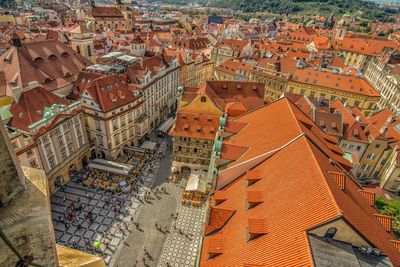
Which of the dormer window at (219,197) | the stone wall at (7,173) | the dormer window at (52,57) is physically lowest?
the dormer window at (219,197)

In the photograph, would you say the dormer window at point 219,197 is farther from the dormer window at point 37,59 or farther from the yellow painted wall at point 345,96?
the yellow painted wall at point 345,96

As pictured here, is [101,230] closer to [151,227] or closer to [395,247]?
[151,227]

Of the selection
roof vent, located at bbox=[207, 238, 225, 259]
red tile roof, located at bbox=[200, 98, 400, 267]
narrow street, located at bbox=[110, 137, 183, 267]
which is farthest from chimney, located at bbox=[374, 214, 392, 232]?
narrow street, located at bbox=[110, 137, 183, 267]

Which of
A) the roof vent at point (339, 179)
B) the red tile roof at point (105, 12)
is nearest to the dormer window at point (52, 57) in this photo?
the roof vent at point (339, 179)

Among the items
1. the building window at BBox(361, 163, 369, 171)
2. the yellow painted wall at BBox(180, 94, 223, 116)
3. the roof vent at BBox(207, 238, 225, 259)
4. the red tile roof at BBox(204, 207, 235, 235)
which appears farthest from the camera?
the building window at BBox(361, 163, 369, 171)

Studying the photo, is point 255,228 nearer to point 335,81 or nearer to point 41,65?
point 41,65

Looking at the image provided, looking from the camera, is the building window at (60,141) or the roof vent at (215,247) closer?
the roof vent at (215,247)

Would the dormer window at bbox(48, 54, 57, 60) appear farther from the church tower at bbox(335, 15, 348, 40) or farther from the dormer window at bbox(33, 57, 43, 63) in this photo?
the church tower at bbox(335, 15, 348, 40)

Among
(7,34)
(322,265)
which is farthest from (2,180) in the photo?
(7,34)

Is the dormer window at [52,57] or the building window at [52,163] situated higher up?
the dormer window at [52,57]

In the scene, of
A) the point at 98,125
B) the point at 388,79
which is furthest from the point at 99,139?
the point at 388,79

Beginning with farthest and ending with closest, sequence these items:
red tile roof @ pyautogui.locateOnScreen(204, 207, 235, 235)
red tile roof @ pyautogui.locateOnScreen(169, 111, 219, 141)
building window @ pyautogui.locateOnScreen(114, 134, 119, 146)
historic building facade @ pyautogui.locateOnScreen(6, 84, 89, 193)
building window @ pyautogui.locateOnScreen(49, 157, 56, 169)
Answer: building window @ pyautogui.locateOnScreen(114, 134, 119, 146) < red tile roof @ pyautogui.locateOnScreen(169, 111, 219, 141) < building window @ pyautogui.locateOnScreen(49, 157, 56, 169) < historic building facade @ pyautogui.locateOnScreen(6, 84, 89, 193) < red tile roof @ pyautogui.locateOnScreen(204, 207, 235, 235)

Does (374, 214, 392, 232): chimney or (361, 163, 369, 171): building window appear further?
(361, 163, 369, 171): building window
